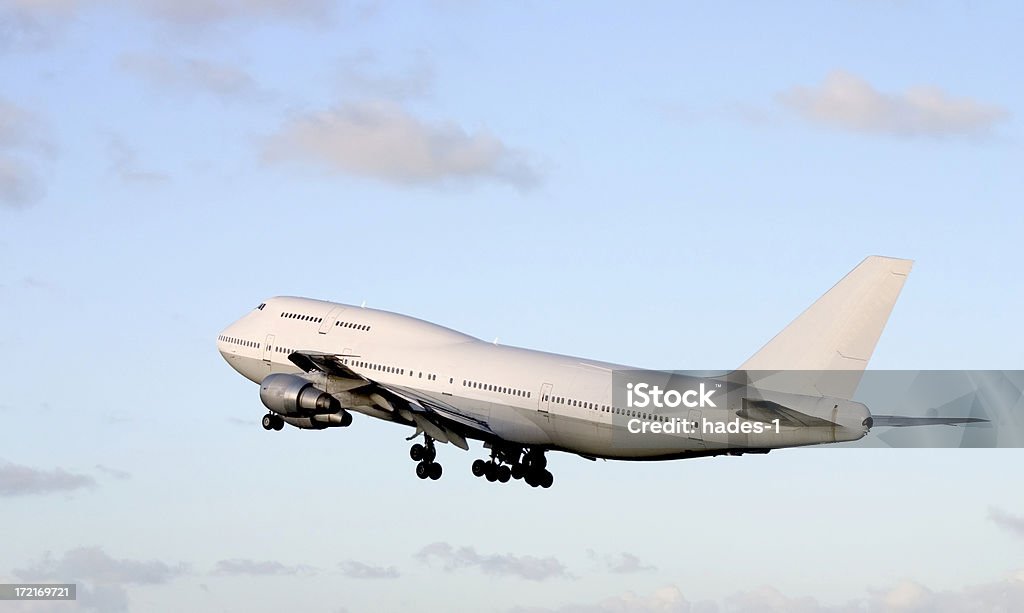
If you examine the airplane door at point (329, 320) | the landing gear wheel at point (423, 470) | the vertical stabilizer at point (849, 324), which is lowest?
the landing gear wheel at point (423, 470)

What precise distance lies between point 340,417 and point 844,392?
21613 millimetres

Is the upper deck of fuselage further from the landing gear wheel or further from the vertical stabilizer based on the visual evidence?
the vertical stabilizer

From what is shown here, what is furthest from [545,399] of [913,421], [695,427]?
[913,421]

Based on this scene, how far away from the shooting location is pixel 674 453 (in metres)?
65.4

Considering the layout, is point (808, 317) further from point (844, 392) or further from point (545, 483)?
point (545, 483)

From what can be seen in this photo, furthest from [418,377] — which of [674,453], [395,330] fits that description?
[674,453]

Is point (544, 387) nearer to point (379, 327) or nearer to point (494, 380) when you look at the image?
point (494, 380)

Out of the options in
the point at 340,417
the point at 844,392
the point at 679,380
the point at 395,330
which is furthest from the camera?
the point at 395,330

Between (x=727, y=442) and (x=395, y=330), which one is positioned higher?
(x=395, y=330)

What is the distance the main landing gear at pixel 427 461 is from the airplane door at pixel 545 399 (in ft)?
21.8

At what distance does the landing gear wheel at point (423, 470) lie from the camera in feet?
238

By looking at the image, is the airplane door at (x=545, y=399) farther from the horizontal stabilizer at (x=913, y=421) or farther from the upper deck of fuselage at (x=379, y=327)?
the horizontal stabilizer at (x=913, y=421)

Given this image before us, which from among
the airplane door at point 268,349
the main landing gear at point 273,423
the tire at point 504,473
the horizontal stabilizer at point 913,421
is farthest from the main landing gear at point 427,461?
the horizontal stabilizer at point 913,421

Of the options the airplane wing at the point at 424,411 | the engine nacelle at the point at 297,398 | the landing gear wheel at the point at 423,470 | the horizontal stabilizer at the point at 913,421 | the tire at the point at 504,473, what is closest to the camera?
the horizontal stabilizer at the point at 913,421
